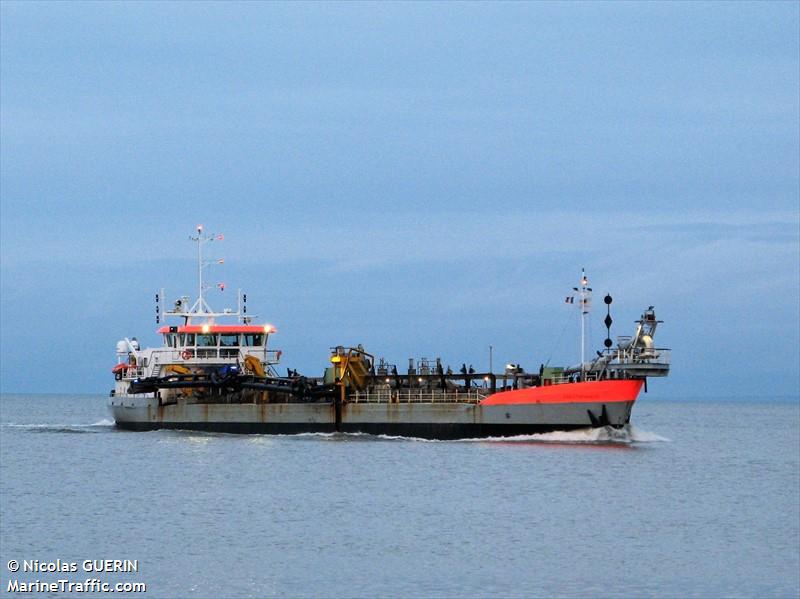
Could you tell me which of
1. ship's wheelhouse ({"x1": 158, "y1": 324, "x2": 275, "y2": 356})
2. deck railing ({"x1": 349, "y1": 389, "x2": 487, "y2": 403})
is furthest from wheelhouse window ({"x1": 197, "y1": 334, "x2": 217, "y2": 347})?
deck railing ({"x1": 349, "y1": 389, "x2": 487, "y2": 403})

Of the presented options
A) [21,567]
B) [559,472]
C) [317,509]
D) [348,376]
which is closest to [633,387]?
[559,472]

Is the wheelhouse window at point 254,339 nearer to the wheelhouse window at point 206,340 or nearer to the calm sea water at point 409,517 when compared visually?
the wheelhouse window at point 206,340

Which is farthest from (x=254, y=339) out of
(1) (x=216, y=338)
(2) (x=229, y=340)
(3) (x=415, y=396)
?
(3) (x=415, y=396)

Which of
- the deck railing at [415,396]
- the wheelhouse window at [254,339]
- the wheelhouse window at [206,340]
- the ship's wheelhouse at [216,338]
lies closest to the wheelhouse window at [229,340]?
the ship's wheelhouse at [216,338]

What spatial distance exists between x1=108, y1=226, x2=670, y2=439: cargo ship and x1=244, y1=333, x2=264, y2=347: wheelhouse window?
6 cm

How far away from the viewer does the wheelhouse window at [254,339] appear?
7769 centimetres

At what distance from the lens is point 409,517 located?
146 ft

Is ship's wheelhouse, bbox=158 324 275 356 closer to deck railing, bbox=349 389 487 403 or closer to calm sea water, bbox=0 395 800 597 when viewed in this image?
calm sea water, bbox=0 395 800 597

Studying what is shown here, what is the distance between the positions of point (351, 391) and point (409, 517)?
25702mm

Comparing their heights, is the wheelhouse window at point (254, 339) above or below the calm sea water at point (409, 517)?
above

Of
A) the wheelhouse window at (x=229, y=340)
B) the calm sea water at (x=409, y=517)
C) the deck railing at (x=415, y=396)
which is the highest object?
the wheelhouse window at (x=229, y=340)

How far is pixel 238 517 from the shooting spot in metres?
44.5

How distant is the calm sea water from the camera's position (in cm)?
3422

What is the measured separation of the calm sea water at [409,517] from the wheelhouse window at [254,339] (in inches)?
321
